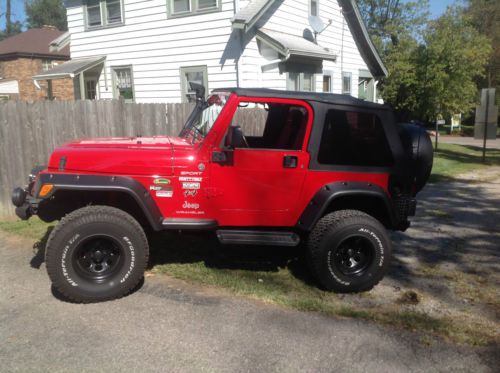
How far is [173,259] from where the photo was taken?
530cm

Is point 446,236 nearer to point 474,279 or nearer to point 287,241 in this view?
point 474,279

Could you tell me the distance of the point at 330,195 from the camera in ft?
14.0

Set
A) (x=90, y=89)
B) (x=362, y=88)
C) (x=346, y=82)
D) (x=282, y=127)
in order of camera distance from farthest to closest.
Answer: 1. (x=362, y=88)
2. (x=346, y=82)
3. (x=90, y=89)
4. (x=282, y=127)

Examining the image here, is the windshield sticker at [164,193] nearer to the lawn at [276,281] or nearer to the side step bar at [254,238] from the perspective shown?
the side step bar at [254,238]

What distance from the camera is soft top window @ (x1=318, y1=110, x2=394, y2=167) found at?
4.40 meters

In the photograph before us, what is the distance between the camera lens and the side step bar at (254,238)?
14.3 feet

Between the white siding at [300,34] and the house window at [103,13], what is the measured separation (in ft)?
14.9

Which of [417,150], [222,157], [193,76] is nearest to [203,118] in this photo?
[222,157]

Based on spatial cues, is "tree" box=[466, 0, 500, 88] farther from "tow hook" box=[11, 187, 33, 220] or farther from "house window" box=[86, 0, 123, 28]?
"tow hook" box=[11, 187, 33, 220]

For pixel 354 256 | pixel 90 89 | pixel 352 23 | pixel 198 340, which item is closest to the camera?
pixel 198 340

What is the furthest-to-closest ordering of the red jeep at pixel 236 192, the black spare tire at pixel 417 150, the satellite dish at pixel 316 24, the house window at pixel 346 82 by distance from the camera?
1. the house window at pixel 346 82
2. the satellite dish at pixel 316 24
3. the black spare tire at pixel 417 150
4. the red jeep at pixel 236 192

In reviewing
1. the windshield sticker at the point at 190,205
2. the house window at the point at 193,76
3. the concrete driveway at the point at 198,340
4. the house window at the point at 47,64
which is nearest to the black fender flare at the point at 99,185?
the windshield sticker at the point at 190,205

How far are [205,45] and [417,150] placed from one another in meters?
7.93

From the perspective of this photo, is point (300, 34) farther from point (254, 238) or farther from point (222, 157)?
point (254, 238)
